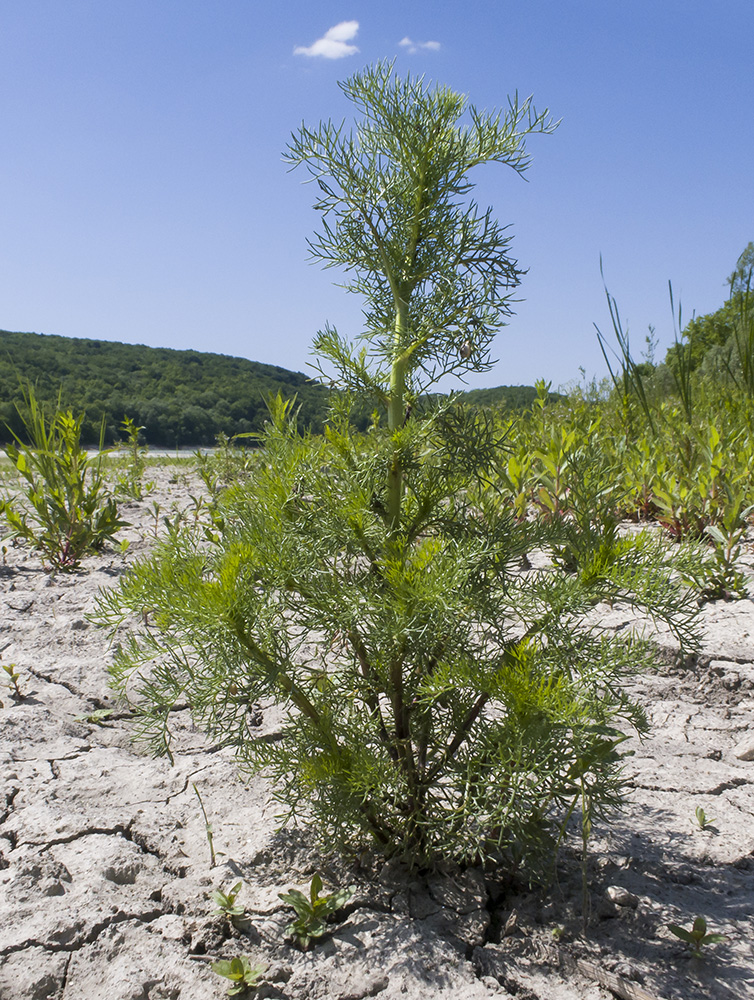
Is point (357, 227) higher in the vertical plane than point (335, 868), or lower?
higher

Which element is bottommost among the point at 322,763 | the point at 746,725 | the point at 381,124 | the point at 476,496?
the point at 746,725

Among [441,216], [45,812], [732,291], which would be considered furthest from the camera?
[732,291]

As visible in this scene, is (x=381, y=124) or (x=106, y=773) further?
(x=106, y=773)

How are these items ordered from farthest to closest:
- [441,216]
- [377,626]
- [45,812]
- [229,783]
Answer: [229,783] → [45,812] → [441,216] → [377,626]

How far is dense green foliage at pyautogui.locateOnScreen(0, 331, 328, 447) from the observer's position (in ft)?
52.4

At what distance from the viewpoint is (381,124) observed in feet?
5.30

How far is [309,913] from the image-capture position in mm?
1545

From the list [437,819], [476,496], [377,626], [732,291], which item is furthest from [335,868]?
[732,291]

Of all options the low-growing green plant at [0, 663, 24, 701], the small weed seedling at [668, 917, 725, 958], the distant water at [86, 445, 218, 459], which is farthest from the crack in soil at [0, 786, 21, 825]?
the distant water at [86, 445, 218, 459]

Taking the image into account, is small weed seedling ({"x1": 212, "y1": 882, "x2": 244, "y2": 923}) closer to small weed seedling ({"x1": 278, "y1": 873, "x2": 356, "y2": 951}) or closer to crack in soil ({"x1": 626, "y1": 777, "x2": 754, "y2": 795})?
small weed seedling ({"x1": 278, "y1": 873, "x2": 356, "y2": 951})

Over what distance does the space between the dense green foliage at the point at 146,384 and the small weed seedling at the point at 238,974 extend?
9123mm

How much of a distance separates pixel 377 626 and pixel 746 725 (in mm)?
1764

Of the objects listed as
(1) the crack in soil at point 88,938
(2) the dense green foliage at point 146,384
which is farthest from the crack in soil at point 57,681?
(2) the dense green foliage at point 146,384

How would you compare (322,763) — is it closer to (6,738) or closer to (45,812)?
(45,812)
